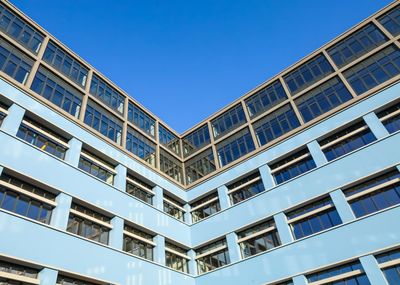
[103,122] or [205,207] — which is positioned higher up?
[103,122]

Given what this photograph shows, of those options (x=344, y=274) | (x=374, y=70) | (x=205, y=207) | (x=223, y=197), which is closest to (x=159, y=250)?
(x=205, y=207)

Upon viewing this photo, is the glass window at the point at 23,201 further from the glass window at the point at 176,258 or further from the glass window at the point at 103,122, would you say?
the glass window at the point at 176,258

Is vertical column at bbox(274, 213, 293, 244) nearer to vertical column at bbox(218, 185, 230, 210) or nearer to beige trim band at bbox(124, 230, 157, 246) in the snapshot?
vertical column at bbox(218, 185, 230, 210)

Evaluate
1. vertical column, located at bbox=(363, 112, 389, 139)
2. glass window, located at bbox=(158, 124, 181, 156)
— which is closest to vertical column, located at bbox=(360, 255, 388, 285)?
vertical column, located at bbox=(363, 112, 389, 139)

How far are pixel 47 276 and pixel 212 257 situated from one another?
12719 millimetres

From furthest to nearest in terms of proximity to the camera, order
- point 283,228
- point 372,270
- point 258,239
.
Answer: point 258,239, point 283,228, point 372,270

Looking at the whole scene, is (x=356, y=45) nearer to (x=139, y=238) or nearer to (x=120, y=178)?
(x=120, y=178)

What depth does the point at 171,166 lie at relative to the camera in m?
32.0

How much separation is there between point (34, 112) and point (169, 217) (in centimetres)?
1268

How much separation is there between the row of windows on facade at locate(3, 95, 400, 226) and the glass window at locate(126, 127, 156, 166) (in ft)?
9.00

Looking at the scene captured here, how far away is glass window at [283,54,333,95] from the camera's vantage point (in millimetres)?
27656

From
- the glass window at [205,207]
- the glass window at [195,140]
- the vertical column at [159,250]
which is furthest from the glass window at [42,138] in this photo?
the glass window at [195,140]

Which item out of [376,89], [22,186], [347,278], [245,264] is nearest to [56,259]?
[22,186]

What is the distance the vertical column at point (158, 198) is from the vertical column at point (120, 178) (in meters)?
3.33
